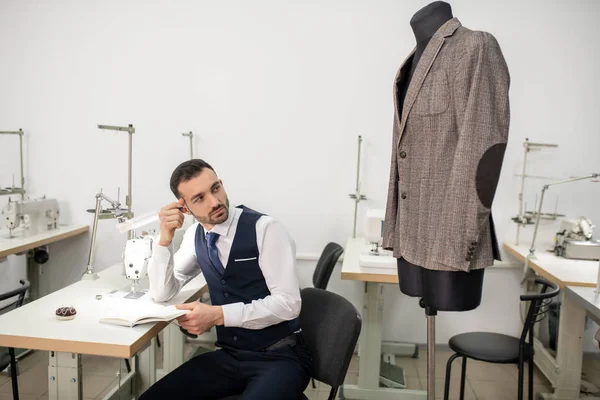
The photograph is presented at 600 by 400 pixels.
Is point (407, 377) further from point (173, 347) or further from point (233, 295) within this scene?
point (233, 295)

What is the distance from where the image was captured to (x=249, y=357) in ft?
5.94

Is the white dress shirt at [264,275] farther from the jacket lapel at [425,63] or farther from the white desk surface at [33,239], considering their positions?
the white desk surface at [33,239]

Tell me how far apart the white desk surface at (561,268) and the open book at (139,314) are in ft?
6.34

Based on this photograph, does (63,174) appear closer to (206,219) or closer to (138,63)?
(138,63)

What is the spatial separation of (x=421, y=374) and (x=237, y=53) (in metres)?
2.55

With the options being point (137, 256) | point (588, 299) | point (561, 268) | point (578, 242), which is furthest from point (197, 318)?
point (578, 242)

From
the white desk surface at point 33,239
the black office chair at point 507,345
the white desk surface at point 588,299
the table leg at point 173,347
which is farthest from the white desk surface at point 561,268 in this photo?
the white desk surface at point 33,239

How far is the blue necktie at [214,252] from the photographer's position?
190cm

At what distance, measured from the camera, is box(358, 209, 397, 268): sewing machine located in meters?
2.51

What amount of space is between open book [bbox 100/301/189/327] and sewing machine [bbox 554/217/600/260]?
2.45 metres

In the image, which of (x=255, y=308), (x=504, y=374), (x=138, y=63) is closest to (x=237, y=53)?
(x=138, y=63)

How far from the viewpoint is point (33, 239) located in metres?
3.16

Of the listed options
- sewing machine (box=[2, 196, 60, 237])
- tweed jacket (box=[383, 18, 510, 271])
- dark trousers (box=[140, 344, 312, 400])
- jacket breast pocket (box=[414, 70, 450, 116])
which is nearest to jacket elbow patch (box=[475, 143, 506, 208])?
tweed jacket (box=[383, 18, 510, 271])

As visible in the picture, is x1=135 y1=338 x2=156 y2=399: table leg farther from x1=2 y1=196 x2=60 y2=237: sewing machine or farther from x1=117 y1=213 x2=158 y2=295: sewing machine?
x1=2 y1=196 x2=60 y2=237: sewing machine
